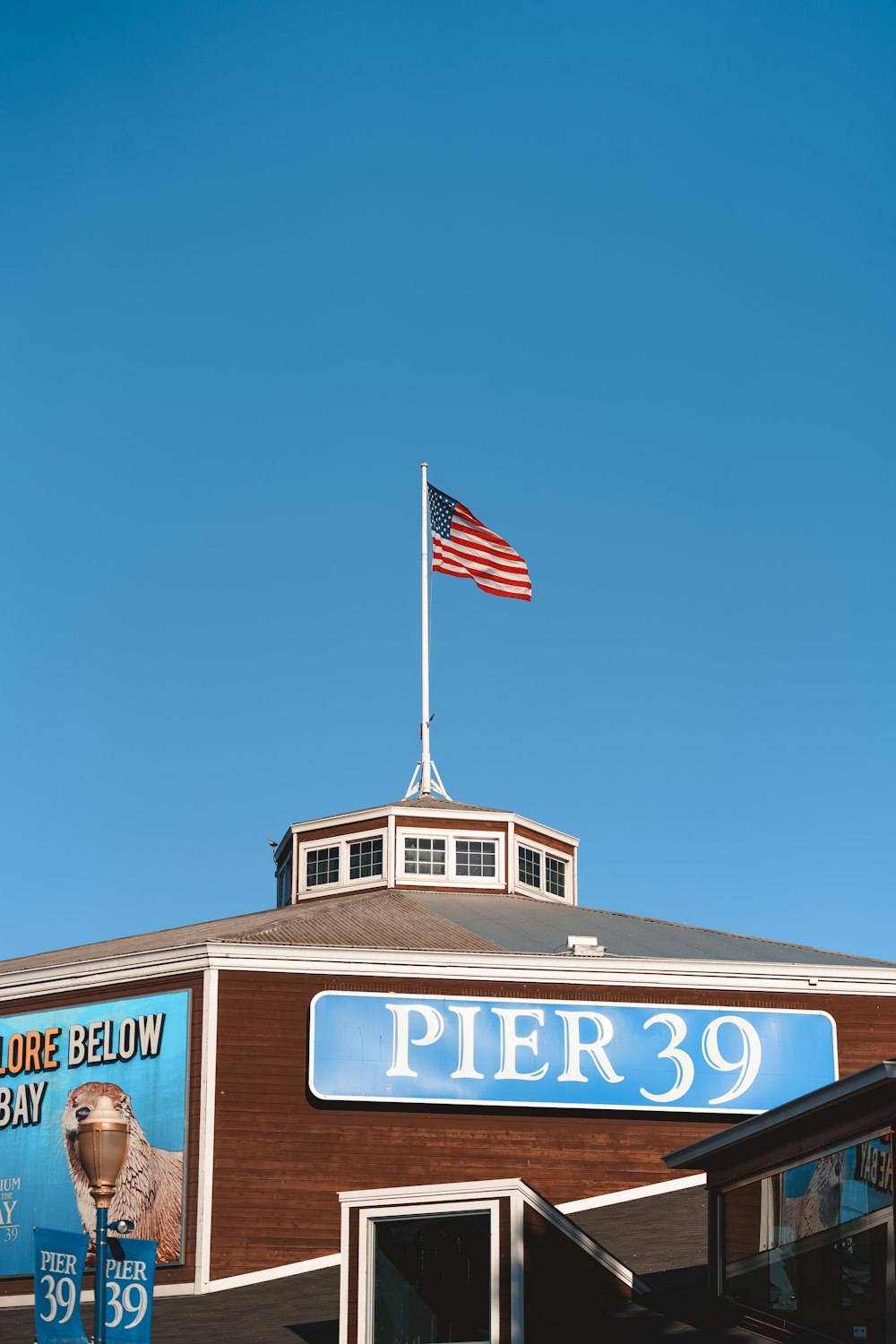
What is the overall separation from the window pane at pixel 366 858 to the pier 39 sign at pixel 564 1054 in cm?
1146

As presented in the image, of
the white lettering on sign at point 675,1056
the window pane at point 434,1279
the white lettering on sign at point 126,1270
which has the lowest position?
the window pane at point 434,1279

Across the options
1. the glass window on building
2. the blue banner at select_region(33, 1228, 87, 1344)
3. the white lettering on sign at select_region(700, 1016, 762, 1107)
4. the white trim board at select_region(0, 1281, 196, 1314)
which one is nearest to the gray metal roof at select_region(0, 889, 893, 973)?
the white lettering on sign at select_region(700, 1016, 762, 1107)

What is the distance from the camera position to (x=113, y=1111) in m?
18.4

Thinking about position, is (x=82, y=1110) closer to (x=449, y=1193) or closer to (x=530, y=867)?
(x=449, y=1193)

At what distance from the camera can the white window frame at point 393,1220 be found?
21266 mm

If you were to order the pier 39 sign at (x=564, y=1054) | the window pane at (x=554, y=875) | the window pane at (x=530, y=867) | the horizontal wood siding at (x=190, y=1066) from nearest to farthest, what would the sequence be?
1. the horizontal wood siding at (x=190, y=1066)
2. the pier 39 sign at (x=564, y=1054)
3. the window pane at (x=530, y=867)
4. the window pane at (x=554, y=875)

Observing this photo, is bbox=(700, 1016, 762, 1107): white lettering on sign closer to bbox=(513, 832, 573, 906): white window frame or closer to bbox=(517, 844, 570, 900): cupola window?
bbox=(513, 832, 573, 906): white window frame

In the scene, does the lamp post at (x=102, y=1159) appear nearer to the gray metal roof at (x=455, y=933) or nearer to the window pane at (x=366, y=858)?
the gray metal roof at (x=455, y=933)

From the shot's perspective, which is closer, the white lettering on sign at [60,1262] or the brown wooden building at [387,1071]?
the white lettering on sign at [60,1262]

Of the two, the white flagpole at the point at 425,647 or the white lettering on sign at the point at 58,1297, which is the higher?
the white flagpole at the point at 425,647

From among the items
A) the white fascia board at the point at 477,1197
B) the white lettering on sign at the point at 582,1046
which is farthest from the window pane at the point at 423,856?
the white fascia board at the point at 477,1197

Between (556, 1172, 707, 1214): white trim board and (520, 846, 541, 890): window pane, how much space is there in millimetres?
13337

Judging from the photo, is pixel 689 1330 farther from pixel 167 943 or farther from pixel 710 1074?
pixel 167 943

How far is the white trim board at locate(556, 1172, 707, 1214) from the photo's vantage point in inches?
1180
